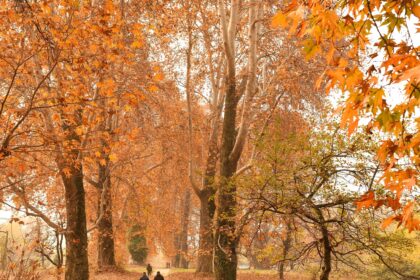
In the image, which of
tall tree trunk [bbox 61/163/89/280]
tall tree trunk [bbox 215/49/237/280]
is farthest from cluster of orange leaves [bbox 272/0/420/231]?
tall tree trunk [bbox 61/163/89/280]

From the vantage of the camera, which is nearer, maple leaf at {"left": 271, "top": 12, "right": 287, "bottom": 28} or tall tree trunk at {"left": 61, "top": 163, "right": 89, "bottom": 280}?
maple leaf at {"left": 271, "top": 12, "right": 287, "bottom": 28}

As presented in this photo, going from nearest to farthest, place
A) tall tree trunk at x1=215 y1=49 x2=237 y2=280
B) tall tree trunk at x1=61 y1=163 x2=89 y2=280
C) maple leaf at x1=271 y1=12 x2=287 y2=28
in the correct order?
maple leaf at x1=271 y1=12 x2=287 y2=28 → tall tree trunk at x1=215 y1=49 x2=237 y2=280 → tall tree trunk at x1=61 y1=163 x2=89 y2=280

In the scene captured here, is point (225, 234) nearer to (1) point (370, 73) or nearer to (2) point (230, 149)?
(2) point (230, 149)

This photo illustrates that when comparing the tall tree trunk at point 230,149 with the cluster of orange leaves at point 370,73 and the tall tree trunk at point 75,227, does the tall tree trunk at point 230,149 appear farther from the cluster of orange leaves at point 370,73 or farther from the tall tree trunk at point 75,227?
the cluster of orange leaves at point 370,73

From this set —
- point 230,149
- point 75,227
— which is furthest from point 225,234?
point 75,227

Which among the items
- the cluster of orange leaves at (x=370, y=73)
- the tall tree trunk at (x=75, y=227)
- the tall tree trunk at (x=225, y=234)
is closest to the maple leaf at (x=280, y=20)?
the cluster of orange leaves at (x=370, y=73)

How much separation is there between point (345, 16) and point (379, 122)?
84 cm

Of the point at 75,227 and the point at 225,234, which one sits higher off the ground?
the point at 75,227

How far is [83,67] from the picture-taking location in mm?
7305

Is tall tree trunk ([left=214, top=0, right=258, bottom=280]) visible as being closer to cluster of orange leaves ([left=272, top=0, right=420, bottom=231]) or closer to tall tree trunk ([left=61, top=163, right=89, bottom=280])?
tall tree trunk ([left=61, top=163, right=89, bottom=280])

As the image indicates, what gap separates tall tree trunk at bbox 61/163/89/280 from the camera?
30.6 feet

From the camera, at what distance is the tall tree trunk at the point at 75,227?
30.6ft

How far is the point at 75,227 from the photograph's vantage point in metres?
9.36

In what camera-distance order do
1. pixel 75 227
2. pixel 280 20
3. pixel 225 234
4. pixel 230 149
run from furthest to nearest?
pixel 230 149
pixel 225 234
pixel 75 227
pixel 280 20
